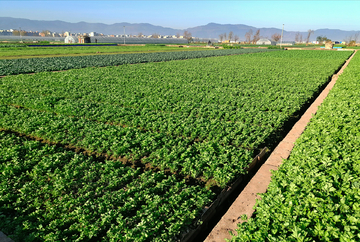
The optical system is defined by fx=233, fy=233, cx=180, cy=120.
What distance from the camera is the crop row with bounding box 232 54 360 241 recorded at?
13.0 feet

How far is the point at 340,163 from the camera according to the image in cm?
596

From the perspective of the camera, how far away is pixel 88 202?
558cm

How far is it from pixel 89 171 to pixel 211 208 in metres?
3.66

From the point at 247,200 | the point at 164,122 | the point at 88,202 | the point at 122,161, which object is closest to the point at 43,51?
the point at 164,122

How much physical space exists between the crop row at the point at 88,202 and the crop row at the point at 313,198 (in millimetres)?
1561

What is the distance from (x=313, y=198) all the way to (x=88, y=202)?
493 centimetres

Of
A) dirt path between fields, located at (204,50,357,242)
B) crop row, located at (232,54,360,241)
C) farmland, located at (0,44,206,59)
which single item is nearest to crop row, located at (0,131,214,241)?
dirt path between fields, located at (204,50,357,242)

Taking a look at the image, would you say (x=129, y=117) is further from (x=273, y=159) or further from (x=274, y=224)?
(x=274, y=224)

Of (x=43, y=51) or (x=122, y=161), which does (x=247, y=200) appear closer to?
(x=122, y=161)

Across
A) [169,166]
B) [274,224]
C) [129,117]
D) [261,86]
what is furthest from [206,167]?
[261,86]

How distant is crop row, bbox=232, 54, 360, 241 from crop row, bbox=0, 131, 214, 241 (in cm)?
156

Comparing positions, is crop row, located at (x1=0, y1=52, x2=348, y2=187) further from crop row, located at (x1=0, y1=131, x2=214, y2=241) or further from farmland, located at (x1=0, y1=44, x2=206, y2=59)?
farmland, located at (x1=0, y1=44, x2=206, y2=59)

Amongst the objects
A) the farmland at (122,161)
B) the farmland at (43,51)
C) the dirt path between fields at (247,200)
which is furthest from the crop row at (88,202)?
the farmland at (43,51)

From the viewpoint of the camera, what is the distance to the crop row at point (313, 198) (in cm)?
396
